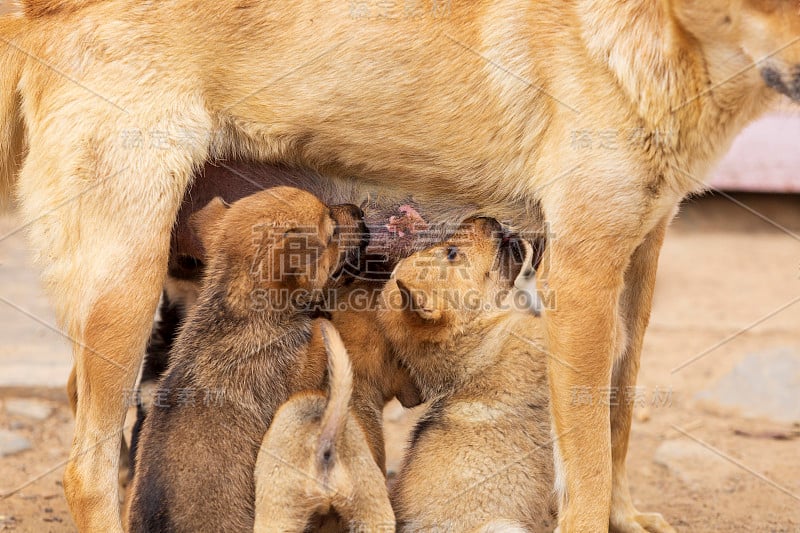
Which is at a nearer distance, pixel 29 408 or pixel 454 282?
pixel 454 282

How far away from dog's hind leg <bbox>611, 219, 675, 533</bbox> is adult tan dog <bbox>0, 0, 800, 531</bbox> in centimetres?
27

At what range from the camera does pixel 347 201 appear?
4.28 m

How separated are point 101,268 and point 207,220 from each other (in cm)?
53

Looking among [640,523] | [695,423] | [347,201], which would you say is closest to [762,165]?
[695,423]

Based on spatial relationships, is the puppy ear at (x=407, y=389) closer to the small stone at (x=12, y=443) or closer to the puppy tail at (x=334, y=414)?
the puppy tail at (x=334, y=414)

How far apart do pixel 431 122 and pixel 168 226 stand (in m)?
1.13

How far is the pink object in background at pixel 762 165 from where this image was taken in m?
9.25

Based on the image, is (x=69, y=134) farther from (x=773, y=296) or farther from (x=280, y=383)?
(x=773, y=296)

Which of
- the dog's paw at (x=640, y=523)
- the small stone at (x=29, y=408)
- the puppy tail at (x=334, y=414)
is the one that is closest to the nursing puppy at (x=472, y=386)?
the dog's paw at (x=640, y=523)

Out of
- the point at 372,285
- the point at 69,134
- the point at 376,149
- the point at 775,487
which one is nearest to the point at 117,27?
the point at 69,134

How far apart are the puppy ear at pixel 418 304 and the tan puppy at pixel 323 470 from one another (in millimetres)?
492

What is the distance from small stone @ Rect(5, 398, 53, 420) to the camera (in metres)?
5.45

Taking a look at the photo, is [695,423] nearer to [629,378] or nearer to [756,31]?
[629,378]

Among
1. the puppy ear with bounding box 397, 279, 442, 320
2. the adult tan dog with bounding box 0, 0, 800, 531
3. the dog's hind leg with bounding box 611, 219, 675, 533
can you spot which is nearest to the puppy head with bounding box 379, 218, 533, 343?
the puppy ear with bounding box 397, 279, 442, 320
